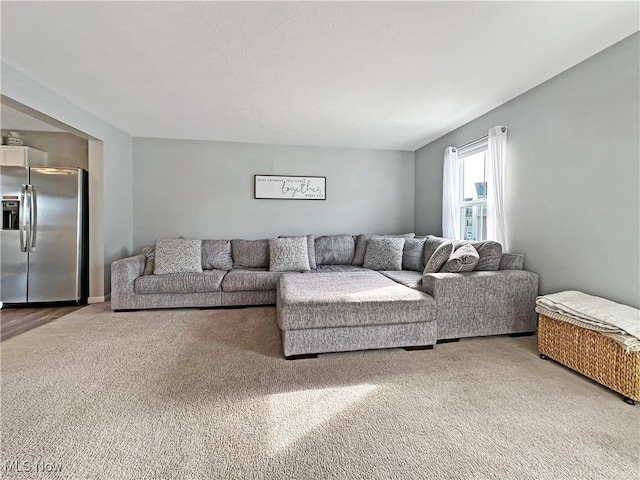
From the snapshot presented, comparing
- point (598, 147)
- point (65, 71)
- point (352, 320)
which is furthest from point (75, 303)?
point (598, 147)

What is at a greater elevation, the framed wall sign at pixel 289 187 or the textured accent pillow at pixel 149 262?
the framed wall sign at pixel 289 187

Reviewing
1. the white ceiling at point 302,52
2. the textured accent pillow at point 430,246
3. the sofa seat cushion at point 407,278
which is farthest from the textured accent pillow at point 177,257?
the textured accent pillow at point 430,246

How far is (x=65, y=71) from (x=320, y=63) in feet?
7.09

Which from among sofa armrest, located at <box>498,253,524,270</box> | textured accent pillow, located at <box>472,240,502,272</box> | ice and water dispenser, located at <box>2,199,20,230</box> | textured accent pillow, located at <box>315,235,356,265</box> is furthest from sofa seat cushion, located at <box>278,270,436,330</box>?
ice and water dispenser, located at <box>2,199,20,230</box>

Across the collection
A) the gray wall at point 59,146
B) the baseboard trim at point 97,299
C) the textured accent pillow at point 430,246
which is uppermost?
the gray wall at point 59,146

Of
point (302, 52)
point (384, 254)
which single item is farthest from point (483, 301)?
point (302, 52)

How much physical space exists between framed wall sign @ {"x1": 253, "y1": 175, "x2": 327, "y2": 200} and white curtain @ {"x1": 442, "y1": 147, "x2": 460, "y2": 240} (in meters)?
1.89

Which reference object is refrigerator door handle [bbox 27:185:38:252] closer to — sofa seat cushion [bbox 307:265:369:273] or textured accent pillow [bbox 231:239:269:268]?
textured accent pillow [bbox 231:239:269:268]

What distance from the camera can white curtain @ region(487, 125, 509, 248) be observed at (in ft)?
10.1

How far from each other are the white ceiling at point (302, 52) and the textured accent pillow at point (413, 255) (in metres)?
1.61

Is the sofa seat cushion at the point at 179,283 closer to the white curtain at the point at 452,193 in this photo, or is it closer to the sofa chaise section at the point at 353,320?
the sofa chaise section at the point at 353,320

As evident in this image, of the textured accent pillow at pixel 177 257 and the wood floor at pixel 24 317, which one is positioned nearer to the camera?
the wood floor at pixel 24 317

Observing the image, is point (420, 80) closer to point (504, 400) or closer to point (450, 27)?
point (450, 27)

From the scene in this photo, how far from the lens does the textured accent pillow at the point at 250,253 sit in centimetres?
410
